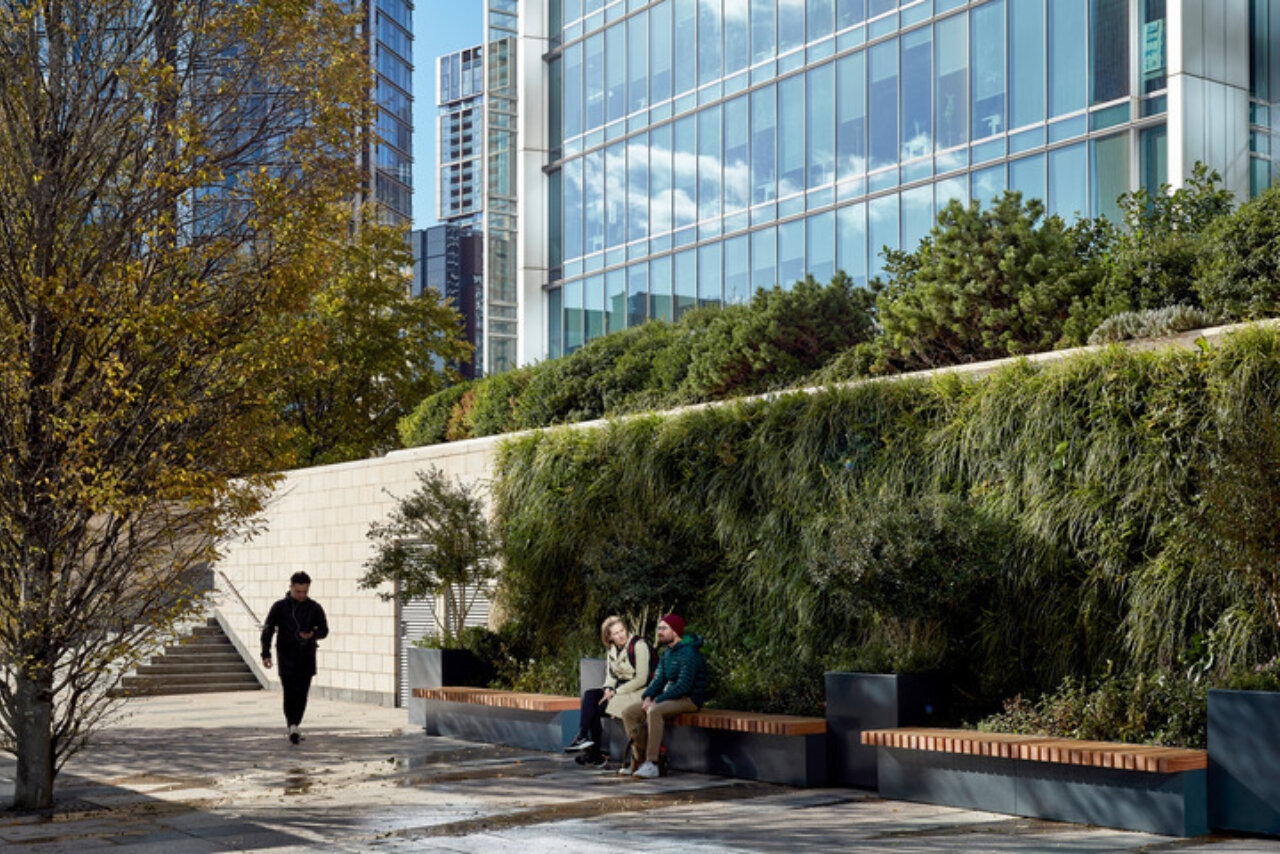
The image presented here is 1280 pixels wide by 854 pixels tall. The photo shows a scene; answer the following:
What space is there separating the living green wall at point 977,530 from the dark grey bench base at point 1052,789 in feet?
3.44

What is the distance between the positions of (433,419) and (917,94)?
10721mm

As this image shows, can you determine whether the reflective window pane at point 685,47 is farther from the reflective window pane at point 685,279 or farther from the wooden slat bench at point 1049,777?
the wooden slat bench at point 1049,777

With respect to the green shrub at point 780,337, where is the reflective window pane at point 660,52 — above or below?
above

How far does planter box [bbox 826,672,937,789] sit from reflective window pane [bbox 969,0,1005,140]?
15.9 m

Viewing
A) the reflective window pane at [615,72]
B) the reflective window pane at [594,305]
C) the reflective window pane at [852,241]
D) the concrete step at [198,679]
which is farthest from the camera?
the reflective window pane at [594,305]

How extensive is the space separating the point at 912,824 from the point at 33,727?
631cm

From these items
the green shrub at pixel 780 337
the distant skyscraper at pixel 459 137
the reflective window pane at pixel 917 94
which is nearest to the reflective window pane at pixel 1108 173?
the reflective window pane at pixel 917 94

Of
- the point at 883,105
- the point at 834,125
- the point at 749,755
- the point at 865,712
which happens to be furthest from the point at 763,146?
the point at 865,712

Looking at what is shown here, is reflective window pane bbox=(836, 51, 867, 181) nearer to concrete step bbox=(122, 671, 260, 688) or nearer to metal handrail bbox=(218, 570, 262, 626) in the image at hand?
metal handrail bbox=(218, 570, 262, 626)

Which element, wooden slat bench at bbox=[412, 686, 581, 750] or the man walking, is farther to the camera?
the man walking

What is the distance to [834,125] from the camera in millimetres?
27922

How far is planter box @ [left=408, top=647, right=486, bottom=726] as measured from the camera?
16078 millimetres

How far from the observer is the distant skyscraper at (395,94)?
112875mm

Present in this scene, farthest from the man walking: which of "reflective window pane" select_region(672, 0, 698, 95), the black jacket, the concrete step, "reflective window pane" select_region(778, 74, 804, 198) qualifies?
"reflective window pane" select_region(672, 0, 698, 95)
